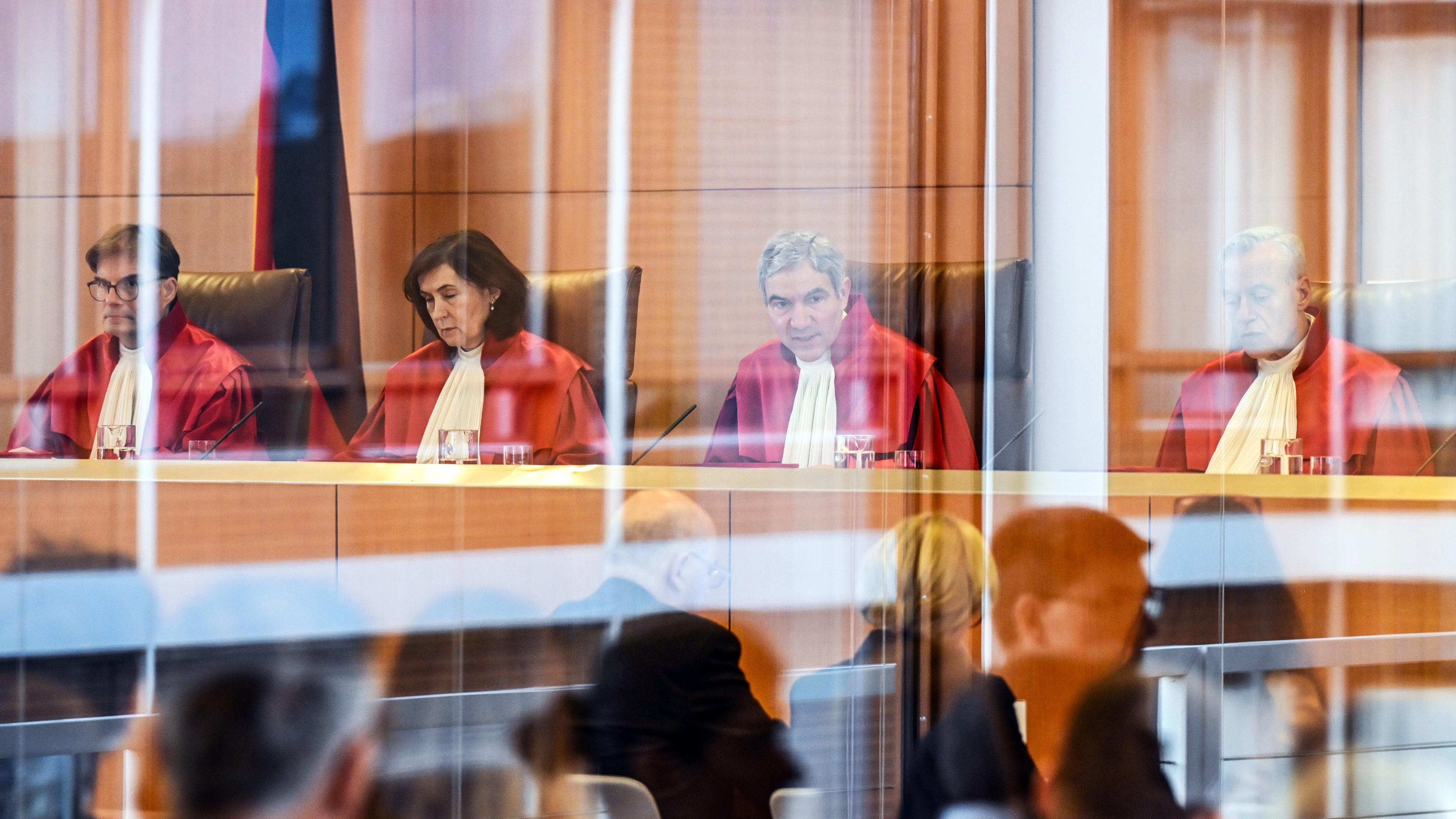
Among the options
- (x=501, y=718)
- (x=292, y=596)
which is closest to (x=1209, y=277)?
(x=501, y=718)

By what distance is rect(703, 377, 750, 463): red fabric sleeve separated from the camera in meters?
1.92

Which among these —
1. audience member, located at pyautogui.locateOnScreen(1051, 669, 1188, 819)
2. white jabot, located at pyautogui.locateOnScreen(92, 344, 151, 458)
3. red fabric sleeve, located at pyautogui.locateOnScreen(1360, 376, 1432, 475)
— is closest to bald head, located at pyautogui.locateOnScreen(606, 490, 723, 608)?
audience member, located at pyautogui.locateOnScreen(1051, 669, 1188, 819)

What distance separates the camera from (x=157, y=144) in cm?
230

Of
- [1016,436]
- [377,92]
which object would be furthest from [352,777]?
[377,92]

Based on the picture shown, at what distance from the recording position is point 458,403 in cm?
203

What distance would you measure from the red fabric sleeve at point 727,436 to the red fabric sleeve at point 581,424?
0.66 ft

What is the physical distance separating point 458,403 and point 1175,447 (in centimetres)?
131

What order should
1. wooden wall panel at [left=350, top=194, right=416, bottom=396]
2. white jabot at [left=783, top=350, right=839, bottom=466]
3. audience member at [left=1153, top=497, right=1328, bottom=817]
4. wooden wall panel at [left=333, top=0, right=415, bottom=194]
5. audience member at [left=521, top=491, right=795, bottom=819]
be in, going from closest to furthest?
audience member at [left=1153, top=497, right=1328, bottom=817] < audience member at [left=521, top=491, right=795, bottom=819] < white jabot at [left=783, top=350, right=839, bottom=466] < wooden wall panel at [left=350, top=194, right=416, bottom=396] < wooden wall panel at [left=333, top=0, right=415, bottom=194]

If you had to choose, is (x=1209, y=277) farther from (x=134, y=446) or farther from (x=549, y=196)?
(x=134, y=446)

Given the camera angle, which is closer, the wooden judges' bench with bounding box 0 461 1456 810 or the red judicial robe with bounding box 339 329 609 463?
the wooden judges' bench with bounding box 0 461 1456 810

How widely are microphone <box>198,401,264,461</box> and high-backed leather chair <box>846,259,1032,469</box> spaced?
1213 millimetres

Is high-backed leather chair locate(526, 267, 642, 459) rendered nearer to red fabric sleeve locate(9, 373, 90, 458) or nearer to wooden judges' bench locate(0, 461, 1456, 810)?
wooden judges' bench locate(0, 461, 1456, 810)

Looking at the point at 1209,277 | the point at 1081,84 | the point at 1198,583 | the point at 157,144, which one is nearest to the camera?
the point at 1198,583

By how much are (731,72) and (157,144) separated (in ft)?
4.16
